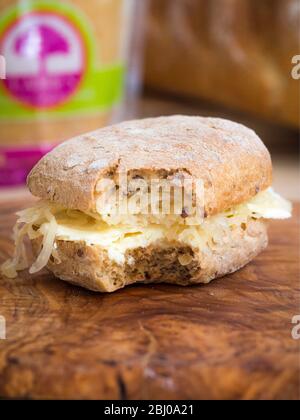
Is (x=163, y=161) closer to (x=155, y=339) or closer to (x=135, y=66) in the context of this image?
(x=155, y=339)

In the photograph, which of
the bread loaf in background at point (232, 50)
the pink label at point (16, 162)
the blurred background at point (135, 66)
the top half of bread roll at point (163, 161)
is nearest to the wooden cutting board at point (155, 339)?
the top half of bread roll at point (163, 161)

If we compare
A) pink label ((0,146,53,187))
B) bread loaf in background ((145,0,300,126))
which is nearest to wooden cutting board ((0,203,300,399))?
pink label ((0,146,53,187))

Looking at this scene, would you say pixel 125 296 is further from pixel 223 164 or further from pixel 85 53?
pixel 85 53
